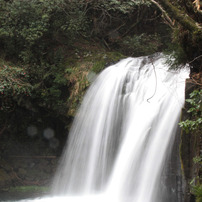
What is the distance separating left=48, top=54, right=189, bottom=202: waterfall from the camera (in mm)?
5590

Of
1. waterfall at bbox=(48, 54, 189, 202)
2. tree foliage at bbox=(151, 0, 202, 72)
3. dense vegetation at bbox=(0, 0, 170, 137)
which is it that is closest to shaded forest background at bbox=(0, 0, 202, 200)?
dense vegetation at bbox=(0, 0, 170, 137)

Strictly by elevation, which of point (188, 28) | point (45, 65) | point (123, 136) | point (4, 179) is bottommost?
point (4, 179)

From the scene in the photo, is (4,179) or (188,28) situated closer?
(188,28)

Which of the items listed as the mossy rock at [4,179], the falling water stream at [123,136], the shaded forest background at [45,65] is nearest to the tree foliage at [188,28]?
the falling water stream at [123,136]

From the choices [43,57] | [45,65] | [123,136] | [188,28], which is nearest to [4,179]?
[45,65]

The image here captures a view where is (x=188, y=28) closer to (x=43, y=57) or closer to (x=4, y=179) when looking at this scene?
(x=43, y=57)

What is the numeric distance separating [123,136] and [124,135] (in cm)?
4

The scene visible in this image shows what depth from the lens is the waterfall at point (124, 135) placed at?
5.59 metres

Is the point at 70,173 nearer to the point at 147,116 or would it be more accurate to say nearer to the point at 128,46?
the point at 147,116

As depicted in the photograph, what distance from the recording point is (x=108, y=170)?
682 cm

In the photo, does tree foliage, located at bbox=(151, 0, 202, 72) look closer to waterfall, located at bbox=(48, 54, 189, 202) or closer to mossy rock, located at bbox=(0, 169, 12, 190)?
waterfall, located at bbox=(48, 54, 189, 202)

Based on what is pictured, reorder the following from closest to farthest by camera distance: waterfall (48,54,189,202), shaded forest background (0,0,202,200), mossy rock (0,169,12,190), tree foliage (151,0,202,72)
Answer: tree foliage (151,0,202,72), waterfall (48,54,189,202), shaded forest background (0,0,202,200), mossy rock (0,169,12,190)

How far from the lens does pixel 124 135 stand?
21.9ft

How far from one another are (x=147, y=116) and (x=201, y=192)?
2637mm
